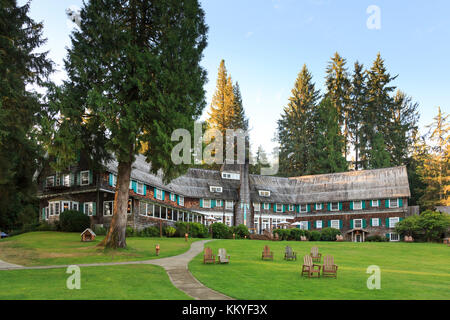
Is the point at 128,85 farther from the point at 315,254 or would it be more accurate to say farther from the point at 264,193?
the point at 264,193

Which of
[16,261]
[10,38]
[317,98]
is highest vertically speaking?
[317,98]

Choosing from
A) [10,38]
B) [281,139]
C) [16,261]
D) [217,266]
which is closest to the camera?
[217,266]

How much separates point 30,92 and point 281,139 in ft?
167

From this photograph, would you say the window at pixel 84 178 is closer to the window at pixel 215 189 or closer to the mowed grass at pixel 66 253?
the mowed grass at pixel 66 253

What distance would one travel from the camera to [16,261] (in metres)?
21.4

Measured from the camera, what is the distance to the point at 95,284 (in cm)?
1375

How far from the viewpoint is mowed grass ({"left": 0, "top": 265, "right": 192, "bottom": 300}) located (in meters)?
11.7

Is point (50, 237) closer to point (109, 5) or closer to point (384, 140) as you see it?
point (109, 5)

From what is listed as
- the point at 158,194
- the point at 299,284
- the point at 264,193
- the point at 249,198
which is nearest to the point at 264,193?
the point at 264,193

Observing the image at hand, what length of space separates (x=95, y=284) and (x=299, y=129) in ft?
200

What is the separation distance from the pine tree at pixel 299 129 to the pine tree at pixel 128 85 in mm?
44900

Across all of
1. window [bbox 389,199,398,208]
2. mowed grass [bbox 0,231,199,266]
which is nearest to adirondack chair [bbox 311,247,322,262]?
mowed grass [bbox 0,231,199,266]

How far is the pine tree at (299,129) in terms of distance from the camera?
6906 cm

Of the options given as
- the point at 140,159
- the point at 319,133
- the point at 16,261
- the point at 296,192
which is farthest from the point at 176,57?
the point at 319,133
